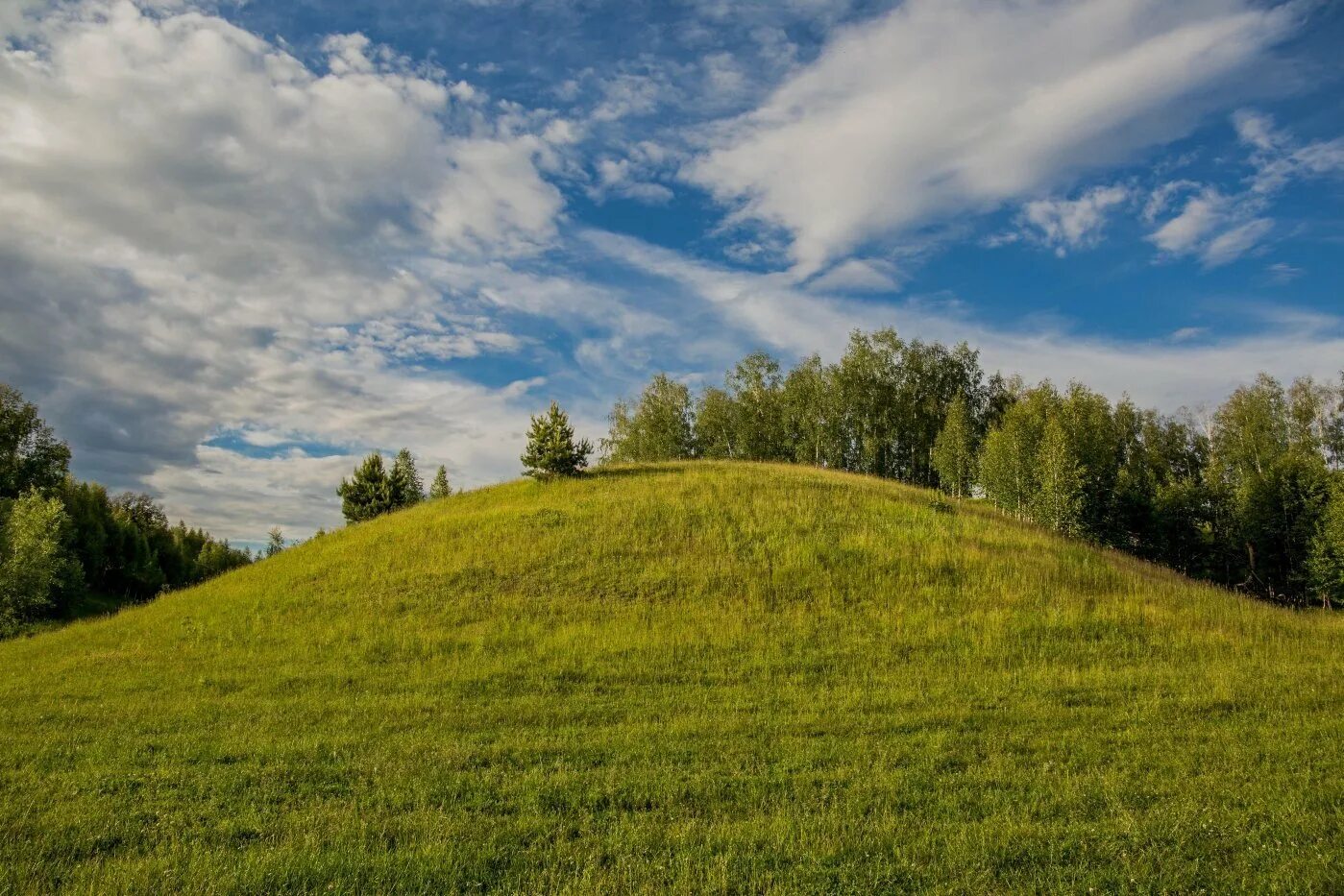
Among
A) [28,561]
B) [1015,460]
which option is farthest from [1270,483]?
[28,561]

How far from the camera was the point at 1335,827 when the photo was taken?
7.91 m

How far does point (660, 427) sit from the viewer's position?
8469 cm

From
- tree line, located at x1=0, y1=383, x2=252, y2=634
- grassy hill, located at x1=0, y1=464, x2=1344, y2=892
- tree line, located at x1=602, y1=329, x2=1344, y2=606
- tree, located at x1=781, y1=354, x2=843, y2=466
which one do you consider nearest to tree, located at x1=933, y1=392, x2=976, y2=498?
tree line, located at x1=602, y1=329, x2=1344, y2=606

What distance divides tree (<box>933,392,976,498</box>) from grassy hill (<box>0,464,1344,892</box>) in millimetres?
37256

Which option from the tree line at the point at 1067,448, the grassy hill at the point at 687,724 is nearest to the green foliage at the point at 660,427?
the tree line at the point at 1067,448

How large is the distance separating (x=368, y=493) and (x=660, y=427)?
3815 cm

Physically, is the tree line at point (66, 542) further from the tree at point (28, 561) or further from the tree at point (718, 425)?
the tree at point (718, 425)

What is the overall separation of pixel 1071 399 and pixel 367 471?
6121 centimetres

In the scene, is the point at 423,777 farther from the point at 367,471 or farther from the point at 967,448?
the point at 967,448

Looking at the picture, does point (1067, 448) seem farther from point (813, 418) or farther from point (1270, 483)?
point (813, 418)

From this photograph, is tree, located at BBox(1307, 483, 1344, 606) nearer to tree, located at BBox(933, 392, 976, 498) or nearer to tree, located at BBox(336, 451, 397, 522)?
tree, located at BBox(933, 392, 976, 498)

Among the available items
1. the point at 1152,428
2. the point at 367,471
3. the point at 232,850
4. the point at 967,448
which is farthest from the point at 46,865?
the point at 1152,428

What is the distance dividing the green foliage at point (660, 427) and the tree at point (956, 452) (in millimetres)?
28713

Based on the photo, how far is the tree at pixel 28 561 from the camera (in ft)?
114
